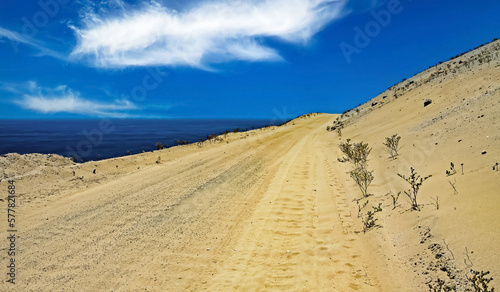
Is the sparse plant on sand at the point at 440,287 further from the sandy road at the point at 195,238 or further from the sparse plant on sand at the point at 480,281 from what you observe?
the sandy road at the point at 195,238

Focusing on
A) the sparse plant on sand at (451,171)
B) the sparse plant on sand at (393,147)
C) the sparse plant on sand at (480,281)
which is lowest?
the sparse plant on sand at (480,281)

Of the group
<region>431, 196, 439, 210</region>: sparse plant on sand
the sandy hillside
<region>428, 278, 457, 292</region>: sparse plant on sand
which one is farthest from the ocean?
<region>428, 278, 457, 292</region>: sparse plant on sand

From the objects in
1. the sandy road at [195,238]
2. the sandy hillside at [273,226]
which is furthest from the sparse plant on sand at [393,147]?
the sandy road at [195,238]

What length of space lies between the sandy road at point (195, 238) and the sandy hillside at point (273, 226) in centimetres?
3

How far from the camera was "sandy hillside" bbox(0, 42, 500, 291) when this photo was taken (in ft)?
14.9

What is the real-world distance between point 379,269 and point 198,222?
15.2ft

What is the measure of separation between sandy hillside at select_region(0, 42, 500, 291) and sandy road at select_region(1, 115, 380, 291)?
33 millimetres

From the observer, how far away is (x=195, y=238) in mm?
6426

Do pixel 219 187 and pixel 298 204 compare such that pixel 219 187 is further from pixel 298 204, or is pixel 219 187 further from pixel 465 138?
pixel 465 138

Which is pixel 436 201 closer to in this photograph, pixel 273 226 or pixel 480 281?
pixel 480 281

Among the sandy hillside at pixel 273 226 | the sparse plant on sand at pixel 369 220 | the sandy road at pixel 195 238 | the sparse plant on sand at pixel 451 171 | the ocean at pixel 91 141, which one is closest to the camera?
the sandy hillside at pixel 273 226

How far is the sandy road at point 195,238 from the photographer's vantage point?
15.8 feet

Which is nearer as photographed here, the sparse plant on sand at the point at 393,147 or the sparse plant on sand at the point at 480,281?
the sparse plant on sand at the point at 480,281

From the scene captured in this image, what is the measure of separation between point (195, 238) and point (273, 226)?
2.02 metres
